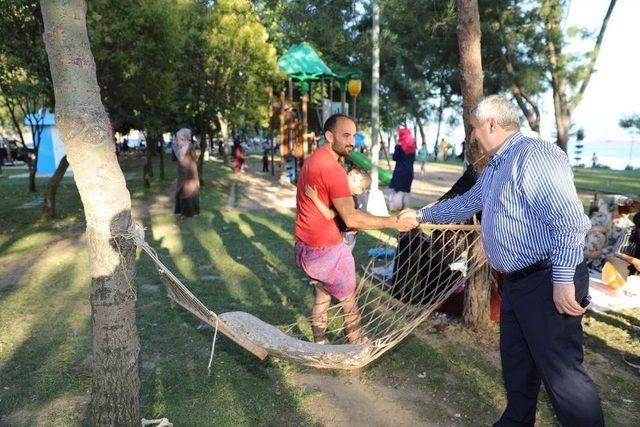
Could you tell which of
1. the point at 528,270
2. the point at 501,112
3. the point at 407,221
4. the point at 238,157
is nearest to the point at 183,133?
the point at 407,221

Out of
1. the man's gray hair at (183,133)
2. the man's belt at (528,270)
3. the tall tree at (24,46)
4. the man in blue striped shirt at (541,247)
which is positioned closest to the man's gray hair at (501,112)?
the man in blue striped shirt at (541,247)

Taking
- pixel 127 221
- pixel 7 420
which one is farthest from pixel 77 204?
pixel 127 221

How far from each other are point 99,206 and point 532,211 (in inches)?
70.1

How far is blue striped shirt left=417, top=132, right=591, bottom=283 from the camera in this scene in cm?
184

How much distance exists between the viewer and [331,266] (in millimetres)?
3055

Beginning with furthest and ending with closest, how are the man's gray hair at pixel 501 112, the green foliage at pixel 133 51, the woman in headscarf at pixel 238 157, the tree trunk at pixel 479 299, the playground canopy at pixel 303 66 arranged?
1. the woman in headscarf at pixel 238 157
2. the playground canopy at pixel 303 66
3. the green foliage at pixel 133 51
4. the tree trunk at pixel 479 299
5. the man's gray hair at pixel 501 112

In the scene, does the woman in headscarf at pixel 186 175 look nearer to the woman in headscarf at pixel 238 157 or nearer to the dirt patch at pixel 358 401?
the dirt patch at pixel 358 401

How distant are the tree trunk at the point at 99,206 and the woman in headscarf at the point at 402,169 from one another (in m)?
6.47

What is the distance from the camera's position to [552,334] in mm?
1976

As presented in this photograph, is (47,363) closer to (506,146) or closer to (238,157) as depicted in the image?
(506,146)

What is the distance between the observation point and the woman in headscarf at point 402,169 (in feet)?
26.6

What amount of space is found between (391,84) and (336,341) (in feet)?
83.0

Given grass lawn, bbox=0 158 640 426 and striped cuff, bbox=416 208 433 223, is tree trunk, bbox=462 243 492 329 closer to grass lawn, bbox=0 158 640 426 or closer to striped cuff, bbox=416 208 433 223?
grass lawn, bbox=0 158 640 426

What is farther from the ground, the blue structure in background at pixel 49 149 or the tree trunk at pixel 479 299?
the blue structure in background at pixel 49 149
